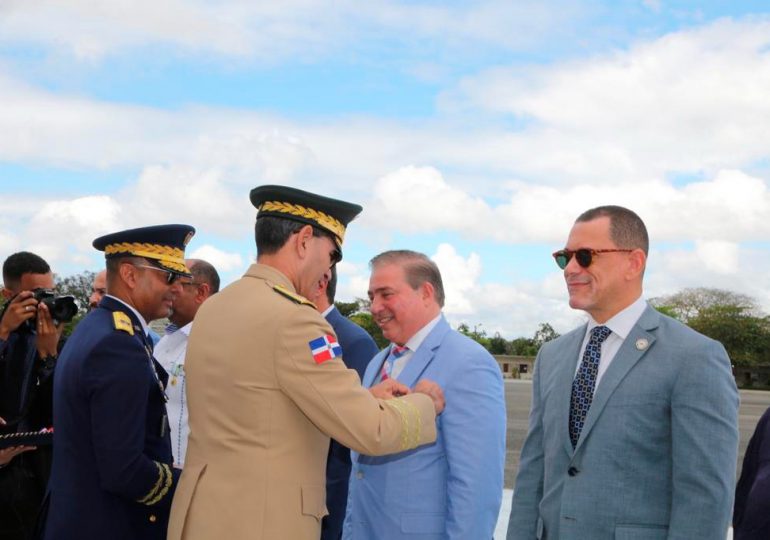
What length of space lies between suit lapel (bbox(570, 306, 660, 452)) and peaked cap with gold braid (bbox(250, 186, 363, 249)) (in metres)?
1.19

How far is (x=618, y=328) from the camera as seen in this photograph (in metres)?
3.51

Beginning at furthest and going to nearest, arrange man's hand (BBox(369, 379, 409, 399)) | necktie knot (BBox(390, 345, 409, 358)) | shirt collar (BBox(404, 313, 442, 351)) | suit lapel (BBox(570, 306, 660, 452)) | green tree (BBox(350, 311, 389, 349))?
green tree (BBox(350, 311, 389, 349))
necktie knot (BBox(390, 345, 409, 358))
shirt collar (BBox(404, 313, 442, 351))
man's hand (BBox(369, 379, 409, 399))
suit lapel (BBox(570, 306, 660, 452))

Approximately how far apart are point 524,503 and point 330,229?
150 centimetres

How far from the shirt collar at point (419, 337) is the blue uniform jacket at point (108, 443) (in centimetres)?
124

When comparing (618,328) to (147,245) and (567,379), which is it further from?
(147,245)

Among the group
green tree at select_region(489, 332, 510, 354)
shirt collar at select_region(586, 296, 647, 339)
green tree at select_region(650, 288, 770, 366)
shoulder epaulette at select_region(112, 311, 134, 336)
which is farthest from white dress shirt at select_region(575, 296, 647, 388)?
green tree at select_region(489, 332, 510, 354)

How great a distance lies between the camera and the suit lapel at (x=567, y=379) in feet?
11.5

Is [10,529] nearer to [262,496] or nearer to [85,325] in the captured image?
[85,325]

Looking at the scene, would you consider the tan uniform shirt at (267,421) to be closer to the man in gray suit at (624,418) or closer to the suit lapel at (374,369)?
the man in gray suit at (624,418)

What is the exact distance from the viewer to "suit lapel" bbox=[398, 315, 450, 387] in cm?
411

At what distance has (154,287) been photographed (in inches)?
161

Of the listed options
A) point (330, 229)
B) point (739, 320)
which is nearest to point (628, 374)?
point (330, 229)

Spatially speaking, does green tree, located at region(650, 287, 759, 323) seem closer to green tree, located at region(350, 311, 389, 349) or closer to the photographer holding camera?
green tree, located at region(350, 311, 389, 349)

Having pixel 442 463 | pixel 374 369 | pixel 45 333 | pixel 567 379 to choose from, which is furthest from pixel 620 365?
pixel 45 333
